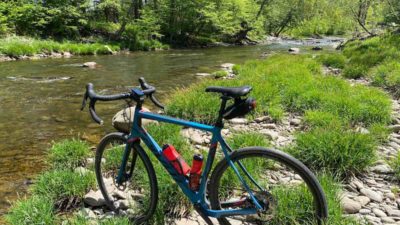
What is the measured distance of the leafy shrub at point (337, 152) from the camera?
4.79 metres

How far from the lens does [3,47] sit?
2367 cm

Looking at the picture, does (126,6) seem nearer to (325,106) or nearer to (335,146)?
(325,106)

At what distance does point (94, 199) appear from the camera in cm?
452

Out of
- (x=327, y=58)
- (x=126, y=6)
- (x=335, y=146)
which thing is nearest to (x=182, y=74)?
(x=327, y=58)

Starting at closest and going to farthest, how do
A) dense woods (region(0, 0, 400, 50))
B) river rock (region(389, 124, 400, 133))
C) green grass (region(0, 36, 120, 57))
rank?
river rock (region(389, 124, 400, 133))
green grass (region(0, 36, 120, 57))
dense woods (region(0, 0, 400, 50))

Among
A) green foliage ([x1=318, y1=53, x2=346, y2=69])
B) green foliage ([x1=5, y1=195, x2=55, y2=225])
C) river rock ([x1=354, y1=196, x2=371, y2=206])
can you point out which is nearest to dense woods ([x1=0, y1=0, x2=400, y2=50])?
green foliage ([x1=318, y1=53, x2=346, y2=69])

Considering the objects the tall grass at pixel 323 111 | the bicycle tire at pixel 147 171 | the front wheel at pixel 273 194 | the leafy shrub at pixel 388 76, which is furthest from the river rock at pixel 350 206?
the leafy shrub at pixel 388 76

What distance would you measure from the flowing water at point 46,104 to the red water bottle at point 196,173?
293 cm

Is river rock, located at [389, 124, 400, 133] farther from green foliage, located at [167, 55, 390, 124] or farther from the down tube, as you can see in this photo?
the down tube

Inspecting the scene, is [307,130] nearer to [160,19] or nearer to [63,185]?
[63,185]

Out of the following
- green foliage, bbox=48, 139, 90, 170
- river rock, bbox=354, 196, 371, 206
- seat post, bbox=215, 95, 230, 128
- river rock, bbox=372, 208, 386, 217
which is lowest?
green foliage, bbox=48, 139, 90, 170

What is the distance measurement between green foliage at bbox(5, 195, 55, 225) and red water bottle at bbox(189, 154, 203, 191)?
172cm

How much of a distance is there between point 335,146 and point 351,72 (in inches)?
352

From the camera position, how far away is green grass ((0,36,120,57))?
2397 cm
